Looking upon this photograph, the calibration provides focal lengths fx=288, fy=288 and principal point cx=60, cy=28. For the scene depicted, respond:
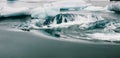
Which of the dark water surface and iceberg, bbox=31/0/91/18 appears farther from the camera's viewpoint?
iceberg, bbox=31/0/91/18

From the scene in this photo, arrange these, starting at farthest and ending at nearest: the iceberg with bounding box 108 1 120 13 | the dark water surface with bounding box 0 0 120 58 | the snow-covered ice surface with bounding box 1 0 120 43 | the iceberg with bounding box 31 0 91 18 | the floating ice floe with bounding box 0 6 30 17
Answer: the iceberg with bounding box 108 1 120 13, the floating ice floe with bounding box 0 6 30 17, the iceberg with bounding box 31 0 91 18, the snow-covered ice surface with bounding box 1 0 120 43, the dark water surface with bounding box 0 0 120 58

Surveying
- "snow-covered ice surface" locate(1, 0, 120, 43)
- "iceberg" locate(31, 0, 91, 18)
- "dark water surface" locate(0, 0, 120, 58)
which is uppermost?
"iceberg" locate(31, 0, 91, 18)

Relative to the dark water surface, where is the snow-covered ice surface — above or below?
above

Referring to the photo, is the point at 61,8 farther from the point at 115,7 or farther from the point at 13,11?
the point at 115,7

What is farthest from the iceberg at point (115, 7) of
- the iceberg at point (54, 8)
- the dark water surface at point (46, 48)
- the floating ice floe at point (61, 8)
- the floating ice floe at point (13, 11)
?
the dark water surface at point (46, 48)

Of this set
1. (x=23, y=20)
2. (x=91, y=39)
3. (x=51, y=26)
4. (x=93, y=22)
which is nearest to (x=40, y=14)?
(x=23, y=20)

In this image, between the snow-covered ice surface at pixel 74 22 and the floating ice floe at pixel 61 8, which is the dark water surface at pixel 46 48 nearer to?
the snow-covered ice surface at pixel 74 22

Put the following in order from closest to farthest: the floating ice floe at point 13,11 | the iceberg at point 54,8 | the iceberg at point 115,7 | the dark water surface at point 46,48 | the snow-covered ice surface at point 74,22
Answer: the dark water surface at point 46,48
the snow-covered ice surface at point 74,22
the iceberg at point 54,8
the floating ice floe at point 13,11
the iceberg at point 115,7

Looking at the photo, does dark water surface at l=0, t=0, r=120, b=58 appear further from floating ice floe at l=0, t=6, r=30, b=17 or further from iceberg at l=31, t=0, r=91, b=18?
floating ice floe at l=0, t=6, r=30, b=17

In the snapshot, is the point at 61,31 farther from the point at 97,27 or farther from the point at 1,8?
the point at 1,8

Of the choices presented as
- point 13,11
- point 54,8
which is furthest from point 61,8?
point 13,11

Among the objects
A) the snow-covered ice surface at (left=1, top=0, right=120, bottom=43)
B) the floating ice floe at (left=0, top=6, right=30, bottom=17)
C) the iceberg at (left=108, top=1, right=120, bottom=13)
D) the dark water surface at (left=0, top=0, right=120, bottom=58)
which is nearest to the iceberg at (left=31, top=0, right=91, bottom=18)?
the snow-covered ice surface at (left=1, top=0, right=120, bottom=43)
